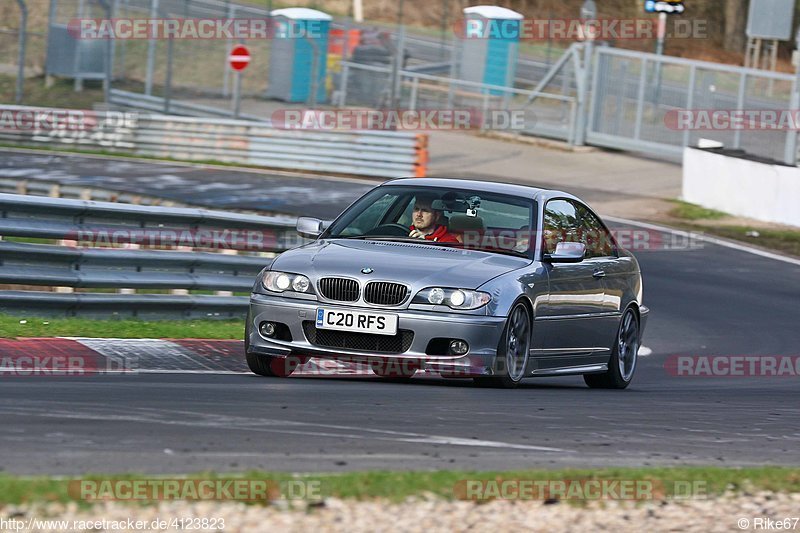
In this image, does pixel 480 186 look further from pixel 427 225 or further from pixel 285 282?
pixel 285 282

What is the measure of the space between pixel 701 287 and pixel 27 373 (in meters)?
11.0

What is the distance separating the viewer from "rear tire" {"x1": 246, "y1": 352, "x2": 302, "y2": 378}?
358 inches

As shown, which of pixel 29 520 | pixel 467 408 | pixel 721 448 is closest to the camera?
pixel 29 520

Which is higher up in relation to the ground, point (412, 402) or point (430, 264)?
point (430, 264)

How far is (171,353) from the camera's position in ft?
32.7

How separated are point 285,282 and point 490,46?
27.5 m

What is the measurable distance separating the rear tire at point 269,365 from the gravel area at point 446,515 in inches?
151

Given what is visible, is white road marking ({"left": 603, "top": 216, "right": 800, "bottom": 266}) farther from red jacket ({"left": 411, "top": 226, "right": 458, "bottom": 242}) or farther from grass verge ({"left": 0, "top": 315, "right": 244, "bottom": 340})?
red jacket ({"left": 411, "top": 226, "right": 458, "bottom": 242})

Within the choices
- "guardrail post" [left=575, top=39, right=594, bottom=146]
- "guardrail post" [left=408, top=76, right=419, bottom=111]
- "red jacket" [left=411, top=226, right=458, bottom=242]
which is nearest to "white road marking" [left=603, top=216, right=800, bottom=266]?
"guardrail post" [left=575, top=39, right=594, bottom=146]

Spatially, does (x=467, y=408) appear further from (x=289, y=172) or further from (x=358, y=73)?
(x=358, y=73)

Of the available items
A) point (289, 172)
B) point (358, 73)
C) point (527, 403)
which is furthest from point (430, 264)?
point (358, 73)

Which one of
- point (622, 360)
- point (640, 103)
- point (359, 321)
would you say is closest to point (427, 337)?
point (359, 321)

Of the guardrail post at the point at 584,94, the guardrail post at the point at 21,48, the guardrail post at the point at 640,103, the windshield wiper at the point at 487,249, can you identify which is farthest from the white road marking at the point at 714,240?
the guardrail post at the point at 21,48

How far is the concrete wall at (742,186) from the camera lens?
2314cm
